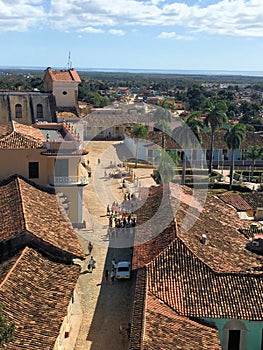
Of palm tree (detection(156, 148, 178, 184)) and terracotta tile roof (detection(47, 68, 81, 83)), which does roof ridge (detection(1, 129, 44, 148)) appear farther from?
terracotta tile roof (detection(47, 68, 81, 83))

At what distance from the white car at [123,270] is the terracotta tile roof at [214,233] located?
317 centimetres

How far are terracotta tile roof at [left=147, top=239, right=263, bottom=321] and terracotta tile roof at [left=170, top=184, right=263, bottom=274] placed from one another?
0.79m

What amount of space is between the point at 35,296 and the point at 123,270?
23.8 feet

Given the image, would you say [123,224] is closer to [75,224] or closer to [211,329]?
[75,224]

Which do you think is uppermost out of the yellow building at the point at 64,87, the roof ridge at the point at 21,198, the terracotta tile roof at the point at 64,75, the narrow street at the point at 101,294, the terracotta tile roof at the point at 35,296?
the terracotta tile roof at the point at 64,75

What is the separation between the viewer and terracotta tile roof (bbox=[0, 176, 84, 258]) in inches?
765

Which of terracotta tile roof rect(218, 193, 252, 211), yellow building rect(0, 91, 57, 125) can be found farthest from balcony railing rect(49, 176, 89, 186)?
yellow building rect(0, 91, 57, 125)

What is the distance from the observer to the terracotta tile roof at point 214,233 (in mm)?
19703

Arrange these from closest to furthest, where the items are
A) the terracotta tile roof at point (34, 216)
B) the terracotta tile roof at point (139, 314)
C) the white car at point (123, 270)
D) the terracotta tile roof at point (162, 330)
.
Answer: the terracotta tile roof at point (139, 314) → the terracotta tile roof at point (162, 330) → the terracotta tile roof at point (34, 216) → the white car at point (123, 270)

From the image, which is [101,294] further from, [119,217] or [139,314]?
[119,217]

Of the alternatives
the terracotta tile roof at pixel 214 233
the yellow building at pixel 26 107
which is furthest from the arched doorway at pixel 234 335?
the yellow building at pixel 26 107

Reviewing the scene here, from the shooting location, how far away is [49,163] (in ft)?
89.7

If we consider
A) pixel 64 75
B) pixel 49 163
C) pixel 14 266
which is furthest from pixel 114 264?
pixel 64 75

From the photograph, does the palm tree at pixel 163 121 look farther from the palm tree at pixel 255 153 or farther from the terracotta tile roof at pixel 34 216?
the terracotta tile roof at pixel 34 216
